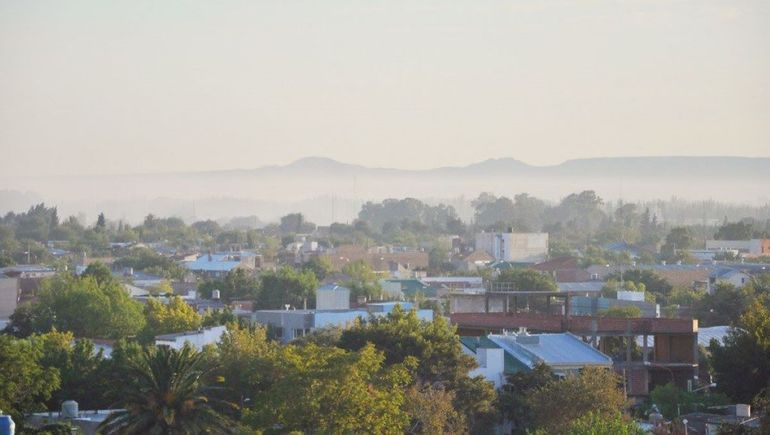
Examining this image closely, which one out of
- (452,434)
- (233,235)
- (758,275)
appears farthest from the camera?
(233,235)

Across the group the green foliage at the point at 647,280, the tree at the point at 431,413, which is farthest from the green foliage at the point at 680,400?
the green foliage at the point at 647,280

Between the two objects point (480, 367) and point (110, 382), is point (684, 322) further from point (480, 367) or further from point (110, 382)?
point (110, 382)

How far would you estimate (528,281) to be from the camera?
89500mm

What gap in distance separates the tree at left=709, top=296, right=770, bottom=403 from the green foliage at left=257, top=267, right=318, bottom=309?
3097 cm

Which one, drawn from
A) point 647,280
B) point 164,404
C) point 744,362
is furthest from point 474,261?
point 164,404

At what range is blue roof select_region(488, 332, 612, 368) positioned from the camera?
4753cm

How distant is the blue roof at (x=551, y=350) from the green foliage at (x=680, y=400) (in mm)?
2920

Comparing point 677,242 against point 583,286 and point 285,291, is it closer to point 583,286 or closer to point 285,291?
point 583,286

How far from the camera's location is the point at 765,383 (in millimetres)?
47906

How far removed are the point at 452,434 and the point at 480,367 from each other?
22.4 feet

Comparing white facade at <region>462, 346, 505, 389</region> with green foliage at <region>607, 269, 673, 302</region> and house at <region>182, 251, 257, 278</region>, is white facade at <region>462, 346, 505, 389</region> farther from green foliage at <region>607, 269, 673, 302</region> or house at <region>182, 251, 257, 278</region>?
house at <region>182, 251, 257, 278</region>

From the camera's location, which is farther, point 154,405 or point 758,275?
point 758,275

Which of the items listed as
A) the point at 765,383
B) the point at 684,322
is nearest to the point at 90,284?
the point at 684,322

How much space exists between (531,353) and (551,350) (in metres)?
1.15
